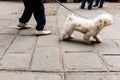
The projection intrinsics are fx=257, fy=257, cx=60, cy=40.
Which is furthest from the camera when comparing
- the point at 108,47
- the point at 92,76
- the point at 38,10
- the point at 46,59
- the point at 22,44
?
the point at 38,10

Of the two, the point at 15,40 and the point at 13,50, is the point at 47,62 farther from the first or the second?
the point at 15,40

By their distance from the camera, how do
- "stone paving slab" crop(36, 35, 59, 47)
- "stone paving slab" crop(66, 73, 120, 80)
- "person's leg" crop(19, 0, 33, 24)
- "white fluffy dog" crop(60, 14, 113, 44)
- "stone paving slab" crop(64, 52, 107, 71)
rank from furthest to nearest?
"person's leg" crop(19, 0, 33, 24), "stone paving slab" crop(36, 35, 59, 47), "white fluffy dog" crop(60, 14, 113, 44), "stone paving slab" crop(64, 52, 107, 71), "stone paving slab" crop(66, 73, 120, 80)

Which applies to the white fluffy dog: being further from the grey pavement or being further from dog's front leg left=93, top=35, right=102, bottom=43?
the grey pavement

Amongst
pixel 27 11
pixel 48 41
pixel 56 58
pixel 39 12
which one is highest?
pixel 39 12

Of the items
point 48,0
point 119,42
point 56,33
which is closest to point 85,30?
point 119,42

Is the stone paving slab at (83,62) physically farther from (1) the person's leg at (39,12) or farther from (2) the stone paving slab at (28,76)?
(1) the person's leg at (39,12)

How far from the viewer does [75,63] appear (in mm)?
3361

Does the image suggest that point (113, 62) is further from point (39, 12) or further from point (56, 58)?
point (39, 12)

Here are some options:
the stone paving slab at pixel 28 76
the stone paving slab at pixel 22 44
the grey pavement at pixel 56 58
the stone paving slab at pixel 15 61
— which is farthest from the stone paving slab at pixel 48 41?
the stone paving slab at pixel 28 76

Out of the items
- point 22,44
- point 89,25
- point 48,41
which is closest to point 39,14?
point 48,41

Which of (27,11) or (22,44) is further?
(27,11)

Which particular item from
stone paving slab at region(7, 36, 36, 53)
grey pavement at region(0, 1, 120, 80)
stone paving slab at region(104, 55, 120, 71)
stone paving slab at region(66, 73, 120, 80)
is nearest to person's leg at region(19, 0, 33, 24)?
grey pavement at region(0, 1, 120, 80)

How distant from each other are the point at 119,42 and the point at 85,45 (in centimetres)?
63

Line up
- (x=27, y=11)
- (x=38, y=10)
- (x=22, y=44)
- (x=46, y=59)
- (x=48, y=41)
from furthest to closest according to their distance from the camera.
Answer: (x=27, y=11)
(x=38, y=10)
(x=48, y=41)
(x=22, y=44)
(x=46, y=59)
